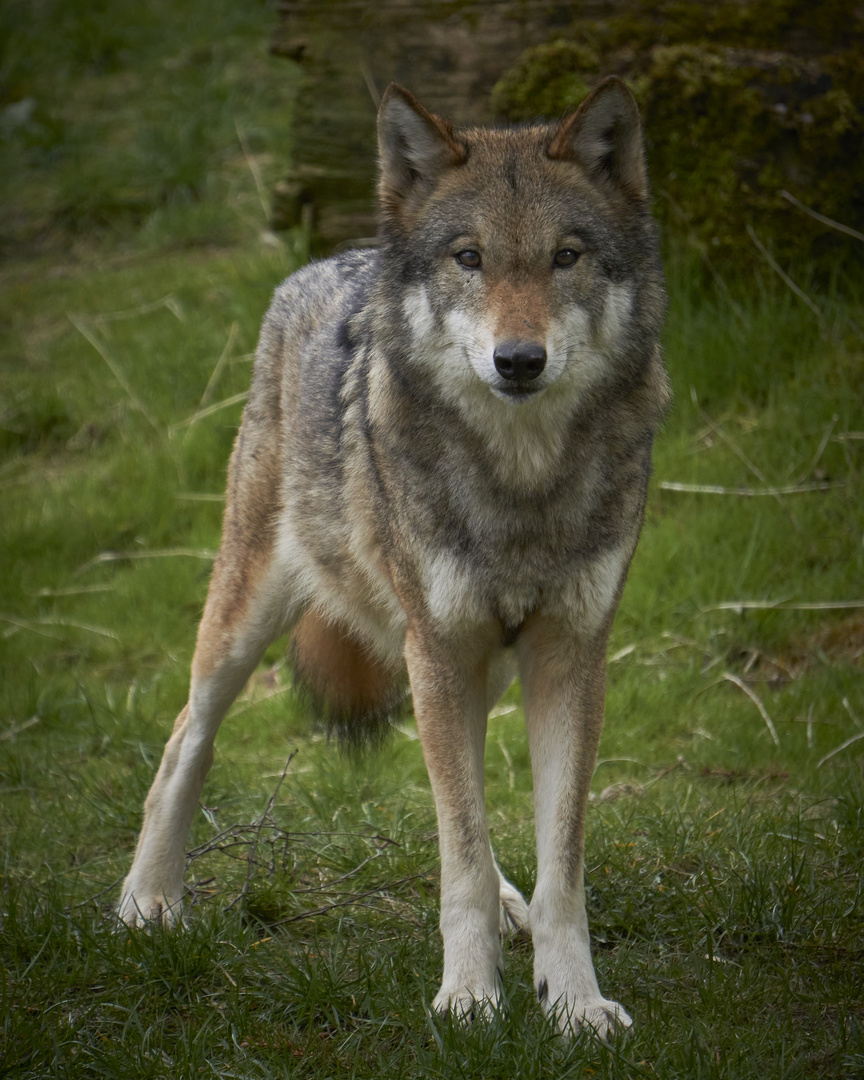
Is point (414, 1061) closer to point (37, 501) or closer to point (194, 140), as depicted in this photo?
point (37, 501)

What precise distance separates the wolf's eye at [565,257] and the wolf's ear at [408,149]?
0.45 metres

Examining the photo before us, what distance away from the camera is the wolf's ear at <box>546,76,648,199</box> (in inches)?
122

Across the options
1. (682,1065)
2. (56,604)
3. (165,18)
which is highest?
(165,18)

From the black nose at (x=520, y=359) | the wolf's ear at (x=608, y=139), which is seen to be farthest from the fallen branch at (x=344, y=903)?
the wolf's ear at (x=608, y=139)

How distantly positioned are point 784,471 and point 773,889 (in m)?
3.00

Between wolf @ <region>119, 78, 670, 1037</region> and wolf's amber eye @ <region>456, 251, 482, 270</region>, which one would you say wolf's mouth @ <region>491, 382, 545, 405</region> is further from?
wolf's amber eye @ <region>456, 251, 482, 270</region>

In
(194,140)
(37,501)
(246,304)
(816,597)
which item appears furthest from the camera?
(194,140)

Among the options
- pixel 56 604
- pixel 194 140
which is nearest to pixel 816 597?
pixel 56 604

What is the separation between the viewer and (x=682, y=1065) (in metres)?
2.63

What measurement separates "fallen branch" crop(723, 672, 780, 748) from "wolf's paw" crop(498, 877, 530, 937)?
150 centimetres

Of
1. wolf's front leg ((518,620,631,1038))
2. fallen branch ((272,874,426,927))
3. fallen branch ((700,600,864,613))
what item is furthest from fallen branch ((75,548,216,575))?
wolf's front leg ((518,620,631,1038))

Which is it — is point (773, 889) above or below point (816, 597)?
above

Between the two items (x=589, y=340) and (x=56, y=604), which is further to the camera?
(x=56, y=604)

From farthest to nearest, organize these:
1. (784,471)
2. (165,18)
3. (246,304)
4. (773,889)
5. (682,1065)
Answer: (165,18) → (246,304) → (784,471) → (773,889) → (682,1065)
